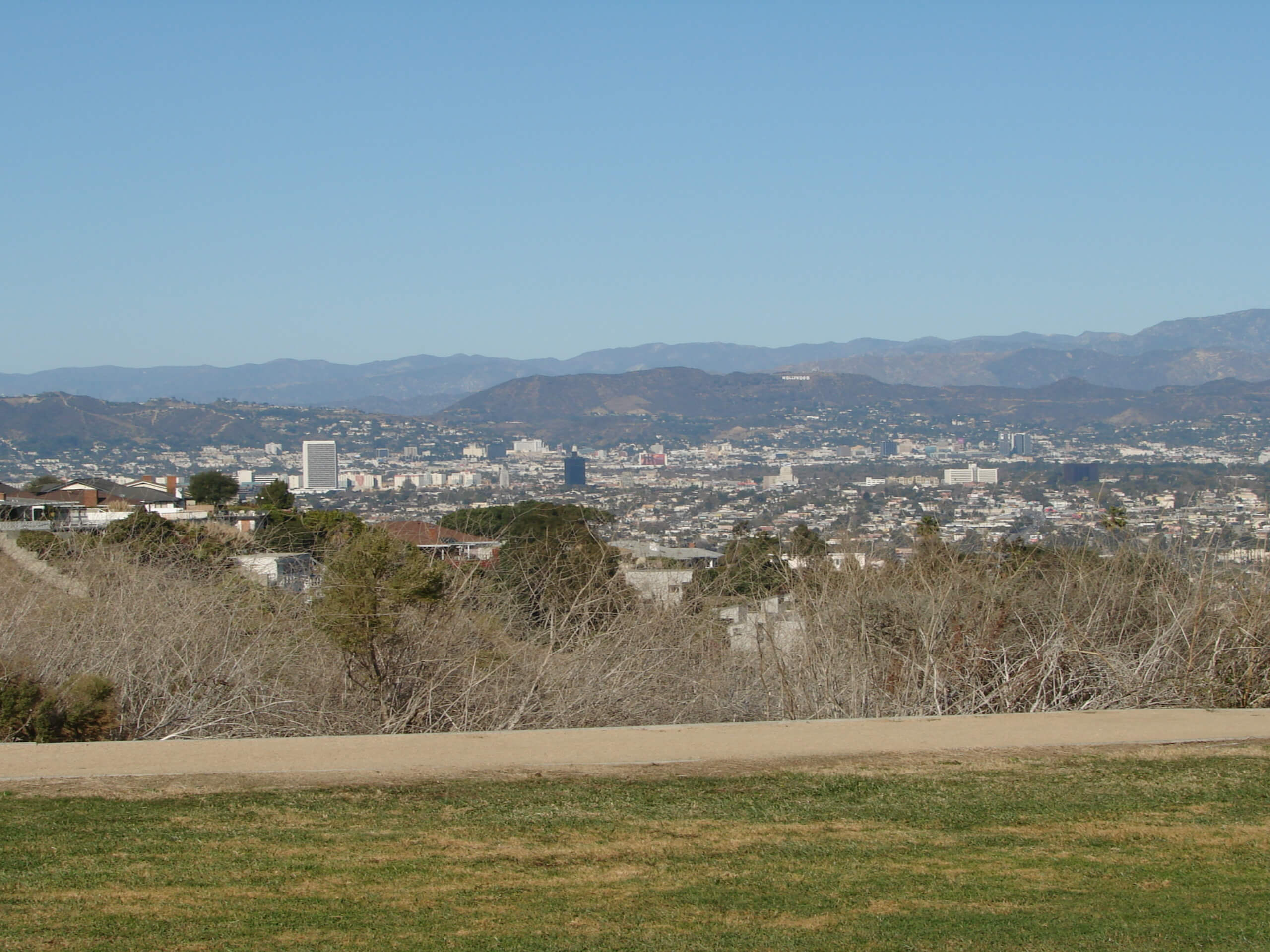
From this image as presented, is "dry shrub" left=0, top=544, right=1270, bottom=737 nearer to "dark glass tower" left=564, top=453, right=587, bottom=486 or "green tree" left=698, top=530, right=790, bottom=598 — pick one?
"green tree" left=698, top=530, right=790, bottom=598

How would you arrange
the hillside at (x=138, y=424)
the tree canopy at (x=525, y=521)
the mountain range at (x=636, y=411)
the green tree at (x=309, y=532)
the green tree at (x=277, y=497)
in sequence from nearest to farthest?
the green tree at (x=309, y=532)
the tree canopy at (x=525, y=521)
the green tree at (x=277, y=497)
the hillside at (x=138, y=424)
the mountain range at (x=636, y=411)

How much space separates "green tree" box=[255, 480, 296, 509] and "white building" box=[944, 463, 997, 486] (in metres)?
21.7

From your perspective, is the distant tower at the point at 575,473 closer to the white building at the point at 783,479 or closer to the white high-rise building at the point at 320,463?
the white building at the point at 783,479

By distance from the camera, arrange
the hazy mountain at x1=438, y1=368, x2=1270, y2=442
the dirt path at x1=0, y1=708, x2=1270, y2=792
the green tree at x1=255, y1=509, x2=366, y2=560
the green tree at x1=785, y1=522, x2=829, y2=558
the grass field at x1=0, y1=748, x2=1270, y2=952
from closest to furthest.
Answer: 1. the grass field at x1=0, y1=748, x2=1270, y2=952
2. the dirt path at x1=0, y1=708, x2=1270, y2=792
3. the green tree at x1=785, y1=522, x2=829, y2=558
4. the green tree at x1=255, y1=509, x2=366, y2=560
5. the hazy mountain at x1=438, y1=368, x2=1270, y2=442

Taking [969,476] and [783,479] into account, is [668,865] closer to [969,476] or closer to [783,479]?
[969,476]

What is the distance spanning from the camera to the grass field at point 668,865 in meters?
5.24

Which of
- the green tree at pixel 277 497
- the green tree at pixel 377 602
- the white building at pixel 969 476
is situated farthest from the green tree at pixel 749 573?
the white building at pixel 969 476

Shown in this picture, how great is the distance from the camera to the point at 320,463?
73250 millimetres

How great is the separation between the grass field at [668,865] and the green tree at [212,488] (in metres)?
36.4

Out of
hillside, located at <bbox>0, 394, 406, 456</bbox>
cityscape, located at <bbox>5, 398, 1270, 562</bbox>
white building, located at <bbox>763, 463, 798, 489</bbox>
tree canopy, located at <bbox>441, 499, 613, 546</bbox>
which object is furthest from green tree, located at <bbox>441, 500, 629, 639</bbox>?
hillside, located at <bbox>0, 394, 406, 456</bbox>

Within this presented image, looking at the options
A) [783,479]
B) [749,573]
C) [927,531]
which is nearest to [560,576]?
[749,573]

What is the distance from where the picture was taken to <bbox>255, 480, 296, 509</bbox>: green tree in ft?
127

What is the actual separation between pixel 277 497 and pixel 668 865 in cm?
3573

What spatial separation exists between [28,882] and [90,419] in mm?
98156
